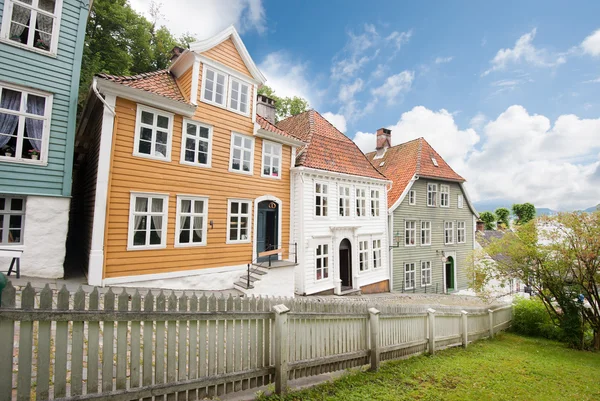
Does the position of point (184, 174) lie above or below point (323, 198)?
above

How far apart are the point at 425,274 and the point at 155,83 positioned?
21.5 metres

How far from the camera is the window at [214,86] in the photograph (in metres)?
11.5

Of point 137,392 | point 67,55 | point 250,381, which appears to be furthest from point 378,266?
point 67,55

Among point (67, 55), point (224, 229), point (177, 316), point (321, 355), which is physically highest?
point (67, 55)

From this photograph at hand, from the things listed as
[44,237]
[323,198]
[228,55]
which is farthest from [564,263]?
[44,237]

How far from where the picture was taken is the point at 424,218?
70.3 ft

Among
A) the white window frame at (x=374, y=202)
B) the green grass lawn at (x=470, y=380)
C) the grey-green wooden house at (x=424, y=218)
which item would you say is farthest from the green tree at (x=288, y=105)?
the green grass lawn at (x=470, y=380)

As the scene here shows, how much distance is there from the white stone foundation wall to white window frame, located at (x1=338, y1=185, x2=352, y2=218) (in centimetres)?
1237

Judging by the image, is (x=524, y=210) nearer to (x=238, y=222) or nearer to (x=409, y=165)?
(x=409, y=165)

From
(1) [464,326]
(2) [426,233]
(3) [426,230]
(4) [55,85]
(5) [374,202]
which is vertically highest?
(4) [55,85]

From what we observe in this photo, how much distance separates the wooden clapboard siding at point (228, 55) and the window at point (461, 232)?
2164 cm

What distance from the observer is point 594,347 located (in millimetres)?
12078

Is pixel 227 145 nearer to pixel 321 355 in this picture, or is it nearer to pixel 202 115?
pixel 202 115

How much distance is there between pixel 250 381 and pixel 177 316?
1.60 meters
